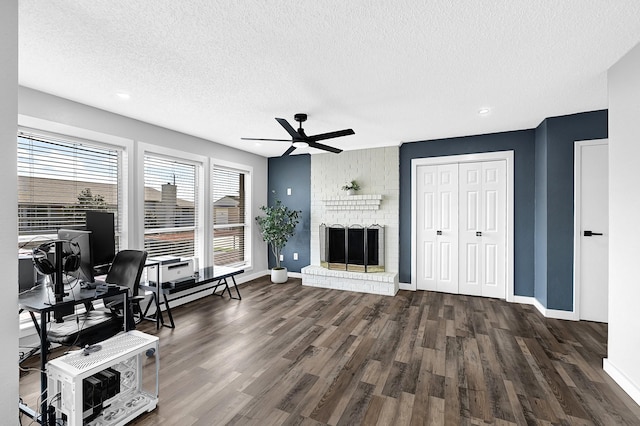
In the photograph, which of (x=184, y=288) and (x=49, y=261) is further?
(x=184, y=288)

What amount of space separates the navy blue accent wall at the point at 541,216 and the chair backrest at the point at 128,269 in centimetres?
462

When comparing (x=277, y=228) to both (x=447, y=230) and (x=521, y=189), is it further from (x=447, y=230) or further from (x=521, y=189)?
(x=521, y=189)

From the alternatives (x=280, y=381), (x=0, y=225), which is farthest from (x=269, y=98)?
(x=280, y=381)

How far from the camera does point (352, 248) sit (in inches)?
206

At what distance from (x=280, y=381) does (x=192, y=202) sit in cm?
319

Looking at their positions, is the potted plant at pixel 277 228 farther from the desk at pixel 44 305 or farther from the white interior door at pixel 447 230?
the desk at pixel 44 305

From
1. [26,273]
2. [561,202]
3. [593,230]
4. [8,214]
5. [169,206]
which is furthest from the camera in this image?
[169,206]

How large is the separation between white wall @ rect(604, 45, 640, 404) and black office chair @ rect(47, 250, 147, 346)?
12.4 feet

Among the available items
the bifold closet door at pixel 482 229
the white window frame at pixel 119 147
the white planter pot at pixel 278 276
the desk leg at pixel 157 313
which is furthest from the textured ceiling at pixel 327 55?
the white planter pot at pixel 278 276

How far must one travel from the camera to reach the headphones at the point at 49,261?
1.85 m

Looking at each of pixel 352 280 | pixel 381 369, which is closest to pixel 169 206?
pixel 352 280

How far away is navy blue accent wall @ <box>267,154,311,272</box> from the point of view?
18.9ft

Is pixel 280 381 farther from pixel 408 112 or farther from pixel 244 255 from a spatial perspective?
pixel 244 255

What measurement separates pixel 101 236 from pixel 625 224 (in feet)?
14.4
